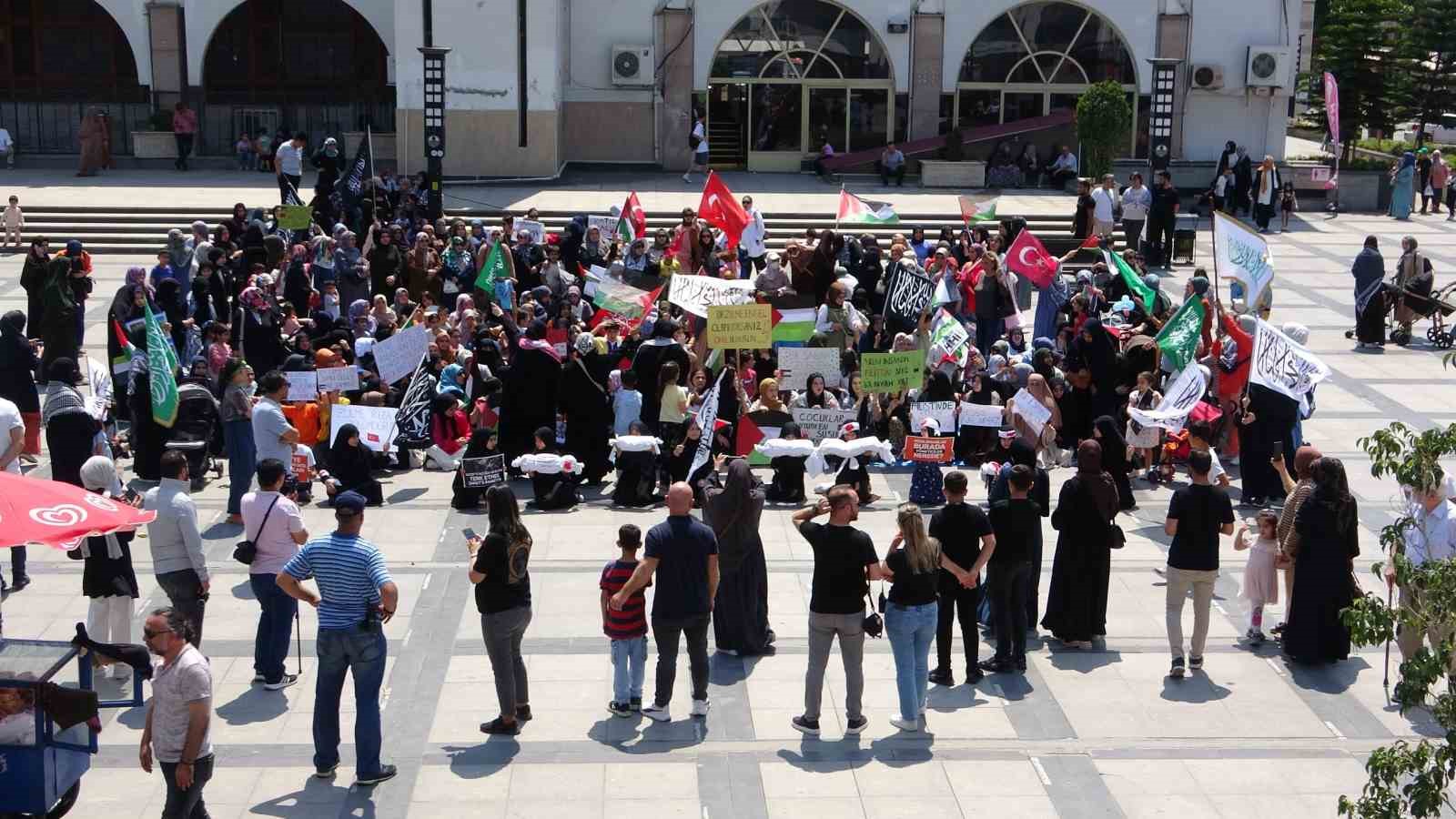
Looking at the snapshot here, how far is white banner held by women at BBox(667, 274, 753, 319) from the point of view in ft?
59.0

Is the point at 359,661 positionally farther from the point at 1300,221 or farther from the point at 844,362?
the point at 1300,221

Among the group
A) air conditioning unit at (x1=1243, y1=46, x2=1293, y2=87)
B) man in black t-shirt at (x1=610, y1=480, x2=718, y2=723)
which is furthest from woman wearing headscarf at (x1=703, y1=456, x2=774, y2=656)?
air conditioning unit at (x1=1243, y1=46, x2=1293, y2=87)

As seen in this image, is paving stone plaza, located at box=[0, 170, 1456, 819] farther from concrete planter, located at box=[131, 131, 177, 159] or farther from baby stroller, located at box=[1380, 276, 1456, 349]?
concrete planter, located at box=[131, 131, 177, 159]

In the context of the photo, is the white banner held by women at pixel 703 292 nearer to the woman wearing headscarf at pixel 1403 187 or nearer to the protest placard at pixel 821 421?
the protest placard at pixel 821 421

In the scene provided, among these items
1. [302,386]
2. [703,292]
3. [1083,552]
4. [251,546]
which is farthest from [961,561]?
[703,292]

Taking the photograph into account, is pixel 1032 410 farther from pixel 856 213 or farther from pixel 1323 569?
pixel 856 213

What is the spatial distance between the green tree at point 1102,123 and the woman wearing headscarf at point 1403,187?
22.4ft

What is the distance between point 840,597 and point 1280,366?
5639 mm

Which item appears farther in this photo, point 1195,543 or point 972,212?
point 972,212

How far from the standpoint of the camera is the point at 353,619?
9.69 meters

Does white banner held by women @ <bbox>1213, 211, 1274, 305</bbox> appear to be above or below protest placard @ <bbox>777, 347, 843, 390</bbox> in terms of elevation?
above

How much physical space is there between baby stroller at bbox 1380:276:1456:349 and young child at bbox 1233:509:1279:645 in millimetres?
12170

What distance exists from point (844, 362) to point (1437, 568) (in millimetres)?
11259

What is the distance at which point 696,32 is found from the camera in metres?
36.8
